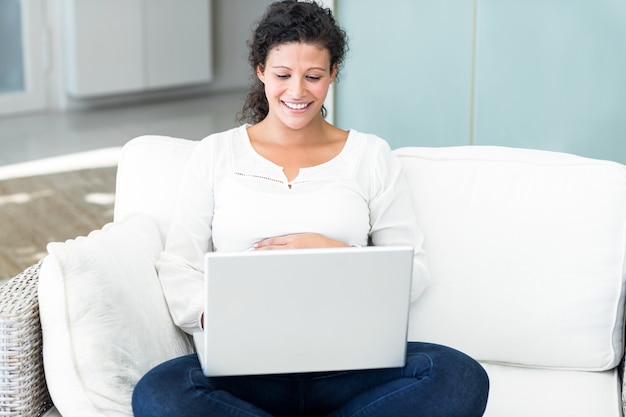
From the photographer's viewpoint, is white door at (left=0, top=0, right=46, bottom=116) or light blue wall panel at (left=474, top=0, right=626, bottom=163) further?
white door at (left=0, top=0, right=46, bottom=116)

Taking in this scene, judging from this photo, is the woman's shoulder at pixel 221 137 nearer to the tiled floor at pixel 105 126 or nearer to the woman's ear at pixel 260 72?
the woman's ear at pixel 260 72

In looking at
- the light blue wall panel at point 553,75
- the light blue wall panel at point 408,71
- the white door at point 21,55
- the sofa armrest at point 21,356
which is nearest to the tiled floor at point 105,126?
the white door at point 21,55

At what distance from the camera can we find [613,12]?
10.4 ft

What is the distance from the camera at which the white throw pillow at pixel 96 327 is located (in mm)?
1878

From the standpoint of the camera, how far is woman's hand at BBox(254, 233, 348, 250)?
6.82ft

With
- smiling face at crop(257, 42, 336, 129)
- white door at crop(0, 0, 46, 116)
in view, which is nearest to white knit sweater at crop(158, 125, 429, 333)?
smiling face at crop(257, 42, 336, 129)

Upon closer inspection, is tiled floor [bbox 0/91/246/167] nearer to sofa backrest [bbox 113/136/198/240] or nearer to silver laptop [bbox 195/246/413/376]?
sofa backrest [bbox 113/136/198/240]

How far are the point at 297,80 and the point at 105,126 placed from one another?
3.92 m

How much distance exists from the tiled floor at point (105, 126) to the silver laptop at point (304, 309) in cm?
350

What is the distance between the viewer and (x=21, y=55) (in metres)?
6.09

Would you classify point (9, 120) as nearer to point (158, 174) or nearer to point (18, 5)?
point (18, 5)

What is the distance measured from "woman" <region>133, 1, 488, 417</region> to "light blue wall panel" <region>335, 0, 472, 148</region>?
132 cm

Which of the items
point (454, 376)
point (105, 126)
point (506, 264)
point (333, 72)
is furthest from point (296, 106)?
point (105, 126)

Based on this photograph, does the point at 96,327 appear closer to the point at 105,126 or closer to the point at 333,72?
the point at 333,72
